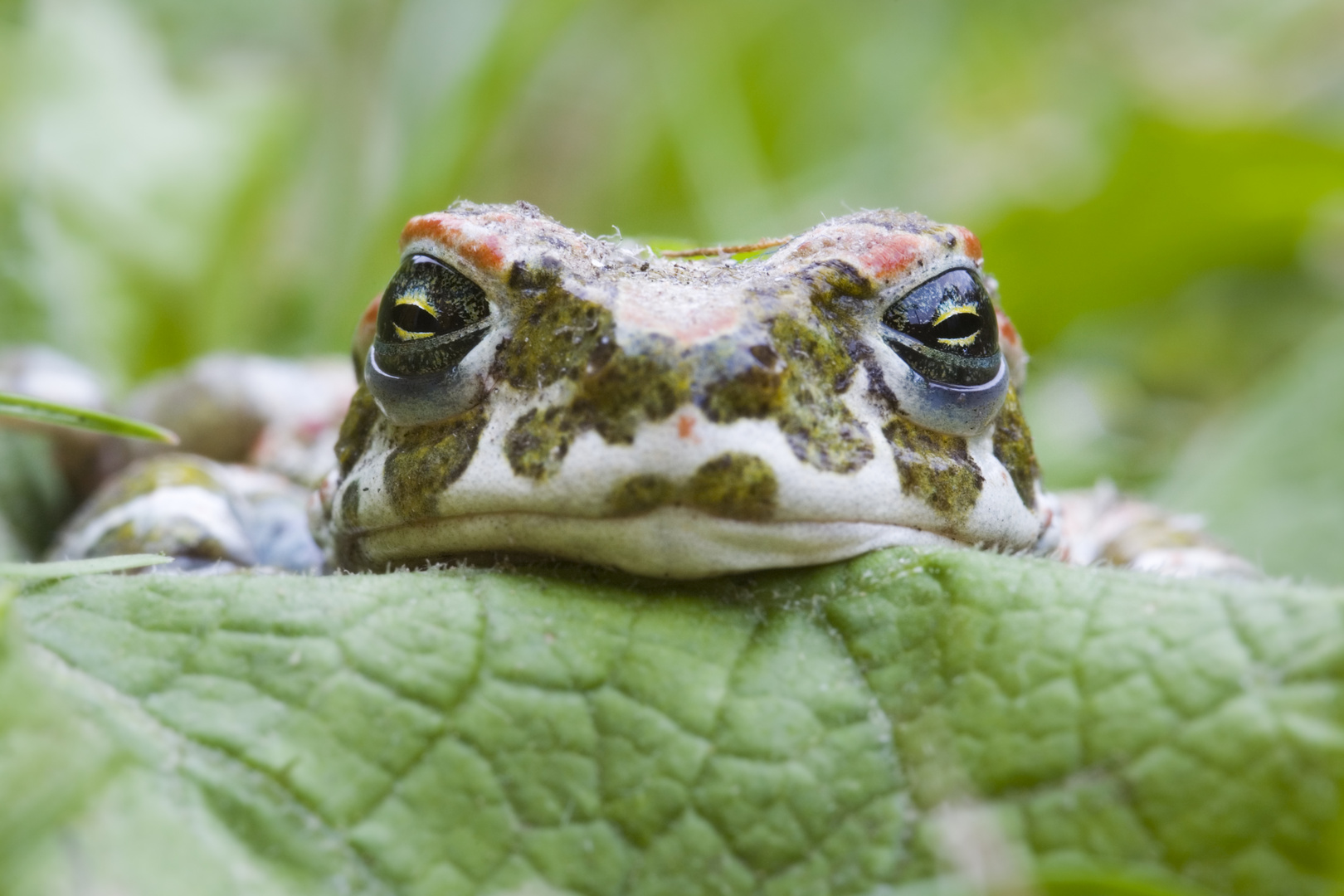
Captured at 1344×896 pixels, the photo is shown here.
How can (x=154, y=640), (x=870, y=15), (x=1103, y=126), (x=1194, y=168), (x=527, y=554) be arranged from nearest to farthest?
(x=154, y=640) → (x=527, y=554) → (x=1194, y=168) → (x=1103, y=126) → (x=870, y=15)

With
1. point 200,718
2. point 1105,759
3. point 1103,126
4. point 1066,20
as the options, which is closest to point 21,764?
point 200,718

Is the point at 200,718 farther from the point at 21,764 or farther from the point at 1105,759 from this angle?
the point at 1105,759

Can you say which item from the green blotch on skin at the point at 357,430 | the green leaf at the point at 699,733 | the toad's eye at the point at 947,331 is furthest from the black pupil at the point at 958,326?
the green blotch on skin at the point at 357,430

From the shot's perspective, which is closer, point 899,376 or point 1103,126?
point 899,376

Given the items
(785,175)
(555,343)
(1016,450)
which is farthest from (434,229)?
(785,175)

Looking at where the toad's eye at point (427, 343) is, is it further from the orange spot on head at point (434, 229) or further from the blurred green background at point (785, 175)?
the blurred green background at point (785, 175)

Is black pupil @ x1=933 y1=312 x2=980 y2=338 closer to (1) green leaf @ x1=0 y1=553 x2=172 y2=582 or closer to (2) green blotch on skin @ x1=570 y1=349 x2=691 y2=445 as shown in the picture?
(2) green blotch on skin @ x1=570 y1=349 x2=691 y2=445
